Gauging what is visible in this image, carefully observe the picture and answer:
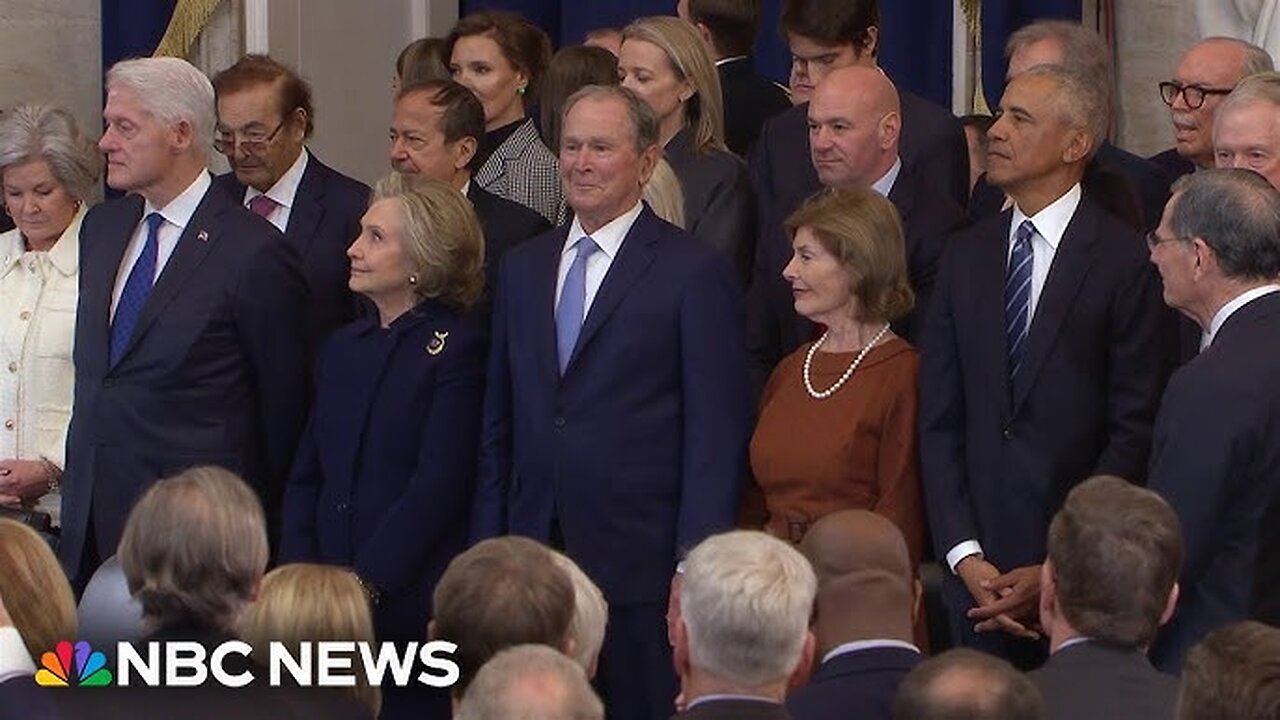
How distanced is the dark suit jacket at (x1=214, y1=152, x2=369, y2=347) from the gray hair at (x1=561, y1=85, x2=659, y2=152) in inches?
41.8

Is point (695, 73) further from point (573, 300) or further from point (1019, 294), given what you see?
point (1019, 294)

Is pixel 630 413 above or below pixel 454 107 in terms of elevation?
below

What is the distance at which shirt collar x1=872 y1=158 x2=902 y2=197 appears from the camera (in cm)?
732

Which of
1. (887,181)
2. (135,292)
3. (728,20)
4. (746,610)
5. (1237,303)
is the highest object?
(728,20)

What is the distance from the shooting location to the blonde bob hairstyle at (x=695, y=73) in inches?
299

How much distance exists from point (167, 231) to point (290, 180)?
27.7 inches

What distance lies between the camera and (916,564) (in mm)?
6797

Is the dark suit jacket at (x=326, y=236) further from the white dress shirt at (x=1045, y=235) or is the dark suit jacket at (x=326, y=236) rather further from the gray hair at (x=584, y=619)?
the gray hair at (x=584, y=619)

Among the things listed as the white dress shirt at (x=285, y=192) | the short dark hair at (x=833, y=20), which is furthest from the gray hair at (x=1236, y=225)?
the white dress shirt at (x=285, y=192)

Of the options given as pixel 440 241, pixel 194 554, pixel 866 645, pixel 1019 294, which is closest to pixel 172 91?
pixel 440 241

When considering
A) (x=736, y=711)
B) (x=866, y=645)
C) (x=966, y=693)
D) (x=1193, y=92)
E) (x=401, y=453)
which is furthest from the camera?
(x=1193, y=92)

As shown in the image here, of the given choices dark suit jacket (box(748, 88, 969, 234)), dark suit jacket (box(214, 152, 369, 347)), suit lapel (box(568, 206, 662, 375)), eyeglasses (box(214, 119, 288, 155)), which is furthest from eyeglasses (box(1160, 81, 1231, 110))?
eyeglasses (box(214, 119, 288, 155))

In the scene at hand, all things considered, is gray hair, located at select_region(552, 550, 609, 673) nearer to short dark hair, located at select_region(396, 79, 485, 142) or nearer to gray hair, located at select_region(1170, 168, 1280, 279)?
gray hair, located at select_region(1170, 168, 1280, 279)

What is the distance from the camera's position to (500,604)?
487 cm
